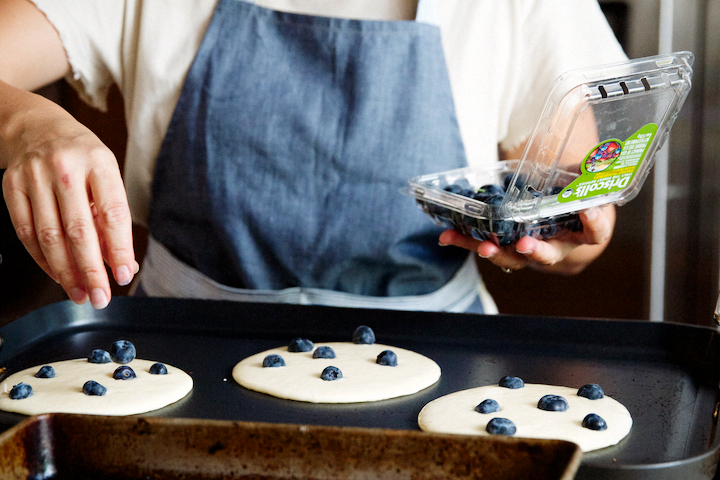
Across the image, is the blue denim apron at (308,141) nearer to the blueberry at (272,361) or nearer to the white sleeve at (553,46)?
the white sleeve at (553,46)

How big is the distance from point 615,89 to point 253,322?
2.32 feet

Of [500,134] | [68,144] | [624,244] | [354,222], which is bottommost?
[624,244]

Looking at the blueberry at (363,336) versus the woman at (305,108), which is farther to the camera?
the woman at (305,108)

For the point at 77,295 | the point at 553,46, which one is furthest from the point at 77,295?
the point at 553,46

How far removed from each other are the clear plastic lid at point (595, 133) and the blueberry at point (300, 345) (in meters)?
0.38

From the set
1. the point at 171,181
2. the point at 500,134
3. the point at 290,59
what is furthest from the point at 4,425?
the point at 500,134

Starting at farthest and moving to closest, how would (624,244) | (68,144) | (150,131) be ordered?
(624,244)
(150,131)
(68,144)

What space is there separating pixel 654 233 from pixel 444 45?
4.37ft

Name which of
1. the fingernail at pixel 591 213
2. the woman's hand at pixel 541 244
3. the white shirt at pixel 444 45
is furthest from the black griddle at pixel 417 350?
the white shirt at pixel 444 45

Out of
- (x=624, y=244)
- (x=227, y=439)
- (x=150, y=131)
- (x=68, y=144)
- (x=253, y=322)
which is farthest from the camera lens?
(x=624, y=244)

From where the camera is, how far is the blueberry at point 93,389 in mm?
927

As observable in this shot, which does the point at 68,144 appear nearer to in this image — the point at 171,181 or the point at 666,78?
the point at 171,181

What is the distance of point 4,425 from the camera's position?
88 cm

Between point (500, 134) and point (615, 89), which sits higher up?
point (615, 89)
